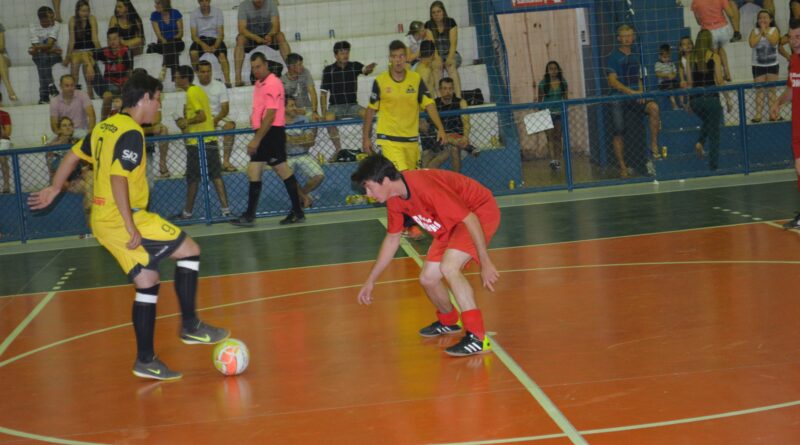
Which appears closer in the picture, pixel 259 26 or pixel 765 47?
pixel 765 47

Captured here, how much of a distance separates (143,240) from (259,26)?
1132cm

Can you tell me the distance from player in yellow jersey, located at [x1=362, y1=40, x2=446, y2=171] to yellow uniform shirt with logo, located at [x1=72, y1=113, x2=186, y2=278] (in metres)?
5.52

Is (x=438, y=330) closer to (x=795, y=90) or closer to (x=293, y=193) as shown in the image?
(x=795, y=90)

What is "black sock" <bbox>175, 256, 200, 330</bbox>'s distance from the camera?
7.35 meters

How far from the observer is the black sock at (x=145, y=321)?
23.2 ft

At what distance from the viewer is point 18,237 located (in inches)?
594

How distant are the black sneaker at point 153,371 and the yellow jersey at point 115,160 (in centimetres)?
100

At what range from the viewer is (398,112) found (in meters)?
12.4

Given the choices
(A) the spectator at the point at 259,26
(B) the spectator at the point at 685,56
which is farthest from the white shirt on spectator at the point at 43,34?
(B) the spectator at the point at 685,56

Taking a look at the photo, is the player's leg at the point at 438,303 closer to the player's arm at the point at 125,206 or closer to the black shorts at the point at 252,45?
the player's arm at the point at 125,206

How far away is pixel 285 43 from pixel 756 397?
43.5 feet

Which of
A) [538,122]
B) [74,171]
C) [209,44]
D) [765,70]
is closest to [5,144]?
[74,171]

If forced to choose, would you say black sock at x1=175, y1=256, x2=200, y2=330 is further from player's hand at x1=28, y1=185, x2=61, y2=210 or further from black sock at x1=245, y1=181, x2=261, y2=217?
black sock at x1=245, y1=181, x2=261, y2=217

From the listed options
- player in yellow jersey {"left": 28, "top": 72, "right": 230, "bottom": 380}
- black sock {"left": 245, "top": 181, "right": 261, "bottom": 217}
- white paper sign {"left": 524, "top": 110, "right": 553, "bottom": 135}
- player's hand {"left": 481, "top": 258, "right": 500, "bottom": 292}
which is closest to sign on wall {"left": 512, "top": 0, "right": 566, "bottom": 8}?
Answer: white paper sign {"left": 524, "top": 110, "right": 553, "bottom": 135}
